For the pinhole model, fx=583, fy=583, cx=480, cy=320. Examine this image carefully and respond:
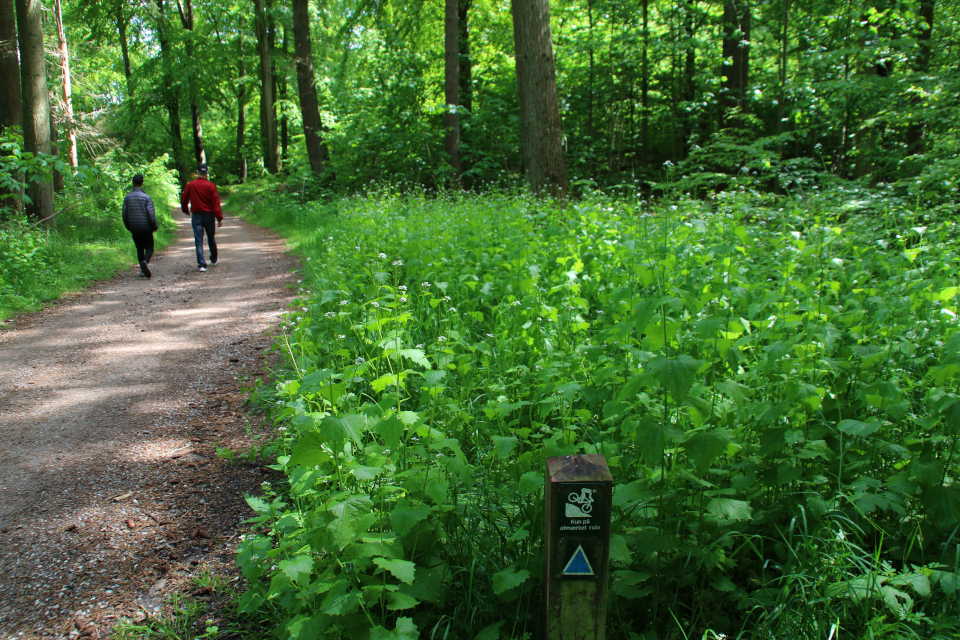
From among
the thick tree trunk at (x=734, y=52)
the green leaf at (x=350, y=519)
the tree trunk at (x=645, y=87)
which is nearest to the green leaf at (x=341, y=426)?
the green leaf at (x=350, y=519)

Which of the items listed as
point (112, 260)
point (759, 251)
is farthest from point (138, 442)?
point (112, 260)

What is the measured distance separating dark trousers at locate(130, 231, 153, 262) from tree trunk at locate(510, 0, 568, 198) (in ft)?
22.9

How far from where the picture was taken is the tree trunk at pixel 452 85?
15.7 m

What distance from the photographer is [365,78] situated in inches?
851

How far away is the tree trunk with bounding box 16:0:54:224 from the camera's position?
1107 centimetres

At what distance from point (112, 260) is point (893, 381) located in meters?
12.4

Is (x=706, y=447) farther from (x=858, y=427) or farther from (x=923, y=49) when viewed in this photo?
(x=923, y=49)

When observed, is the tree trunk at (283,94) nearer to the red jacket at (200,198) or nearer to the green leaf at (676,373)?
the red jacket at (200,198)

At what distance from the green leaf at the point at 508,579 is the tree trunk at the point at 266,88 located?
2642cm

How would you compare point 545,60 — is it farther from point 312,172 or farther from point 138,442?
point 312,172

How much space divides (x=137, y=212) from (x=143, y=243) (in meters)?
0.61

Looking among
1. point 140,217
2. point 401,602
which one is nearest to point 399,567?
point 401,602

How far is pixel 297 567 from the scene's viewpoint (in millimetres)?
2066

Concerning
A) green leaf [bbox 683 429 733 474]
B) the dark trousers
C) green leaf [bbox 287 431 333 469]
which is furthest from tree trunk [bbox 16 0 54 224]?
green leaf [bbox 683 429 733 474]
